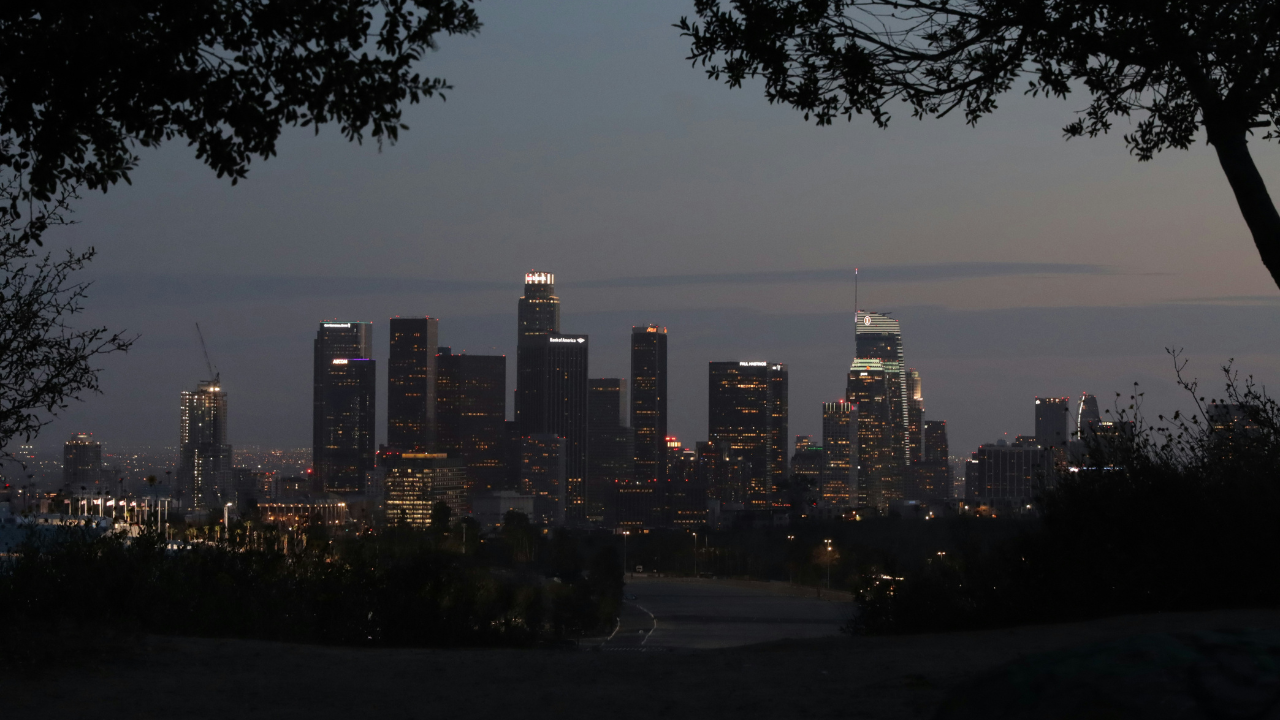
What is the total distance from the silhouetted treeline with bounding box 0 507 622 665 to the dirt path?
1085 millimetres

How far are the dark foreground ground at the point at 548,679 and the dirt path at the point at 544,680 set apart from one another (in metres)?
0.02

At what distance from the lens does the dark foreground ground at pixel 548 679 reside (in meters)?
7.23

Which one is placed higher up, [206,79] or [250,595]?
[206,79]

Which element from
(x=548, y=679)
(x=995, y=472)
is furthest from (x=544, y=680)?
(x=995, y=472)

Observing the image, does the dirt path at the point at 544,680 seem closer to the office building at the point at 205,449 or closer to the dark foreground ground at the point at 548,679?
the dark foreground ground at the point at 548,679

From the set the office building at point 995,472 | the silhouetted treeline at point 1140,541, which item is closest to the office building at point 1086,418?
the silhouetted treeline at point 1140,541

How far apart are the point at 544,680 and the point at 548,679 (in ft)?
0.15

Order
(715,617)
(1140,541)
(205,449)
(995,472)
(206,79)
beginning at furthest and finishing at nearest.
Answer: (205,449) → (995,472) → (715,617) → (1140,541) → (206,79)

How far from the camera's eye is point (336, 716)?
7.21m


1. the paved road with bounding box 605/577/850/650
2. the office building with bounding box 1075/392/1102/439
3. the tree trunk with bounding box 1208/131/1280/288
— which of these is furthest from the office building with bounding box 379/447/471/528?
the tree trunk with bounding box 1208/131/1280/288

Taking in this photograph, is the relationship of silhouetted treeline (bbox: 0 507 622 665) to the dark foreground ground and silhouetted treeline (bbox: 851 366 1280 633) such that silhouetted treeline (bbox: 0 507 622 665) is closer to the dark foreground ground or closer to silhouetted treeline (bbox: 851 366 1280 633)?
the dark foreground ground

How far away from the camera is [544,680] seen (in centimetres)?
845

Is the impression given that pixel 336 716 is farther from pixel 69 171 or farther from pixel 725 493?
pixel 725 493

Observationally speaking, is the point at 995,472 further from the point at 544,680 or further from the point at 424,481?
the point at 544,680
